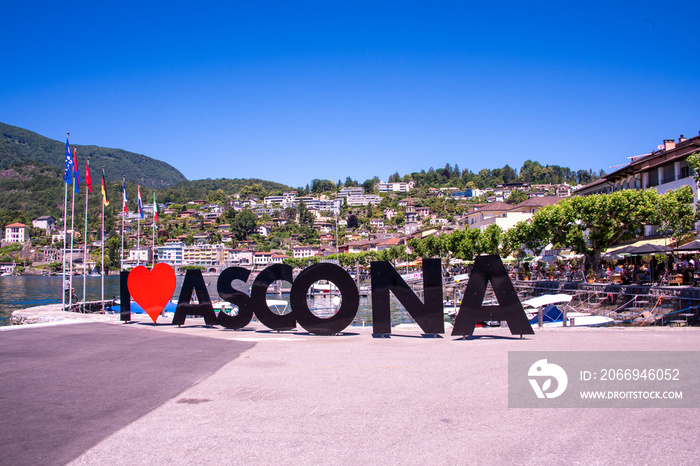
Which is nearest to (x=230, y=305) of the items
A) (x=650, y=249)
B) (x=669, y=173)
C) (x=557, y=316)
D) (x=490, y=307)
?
(x=557, y=316)

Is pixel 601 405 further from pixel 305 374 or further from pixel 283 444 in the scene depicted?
pixel 305 374

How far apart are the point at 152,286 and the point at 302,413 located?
14324 mm

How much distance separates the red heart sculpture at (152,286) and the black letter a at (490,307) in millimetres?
11161

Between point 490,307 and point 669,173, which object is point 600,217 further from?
point 490,307

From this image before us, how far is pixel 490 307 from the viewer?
51.5 feet

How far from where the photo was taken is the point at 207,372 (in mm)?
10664

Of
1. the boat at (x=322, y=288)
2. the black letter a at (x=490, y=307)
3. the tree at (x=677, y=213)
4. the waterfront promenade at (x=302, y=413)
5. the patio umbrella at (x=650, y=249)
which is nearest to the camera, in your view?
the waterfront promenade at (x=302, y=413)

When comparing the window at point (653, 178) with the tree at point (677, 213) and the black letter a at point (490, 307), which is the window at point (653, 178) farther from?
the black letter a at point (490, 307)

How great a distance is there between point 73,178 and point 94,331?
16.1m

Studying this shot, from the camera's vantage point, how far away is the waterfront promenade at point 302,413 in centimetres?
595

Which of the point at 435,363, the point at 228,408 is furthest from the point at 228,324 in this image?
the point at 228,408

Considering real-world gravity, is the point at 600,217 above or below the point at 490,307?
above

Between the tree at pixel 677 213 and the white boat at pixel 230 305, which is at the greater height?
the tree at pixel 677 213

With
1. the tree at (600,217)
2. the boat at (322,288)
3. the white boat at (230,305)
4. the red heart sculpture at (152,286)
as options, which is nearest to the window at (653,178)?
the tree at (600,217)
